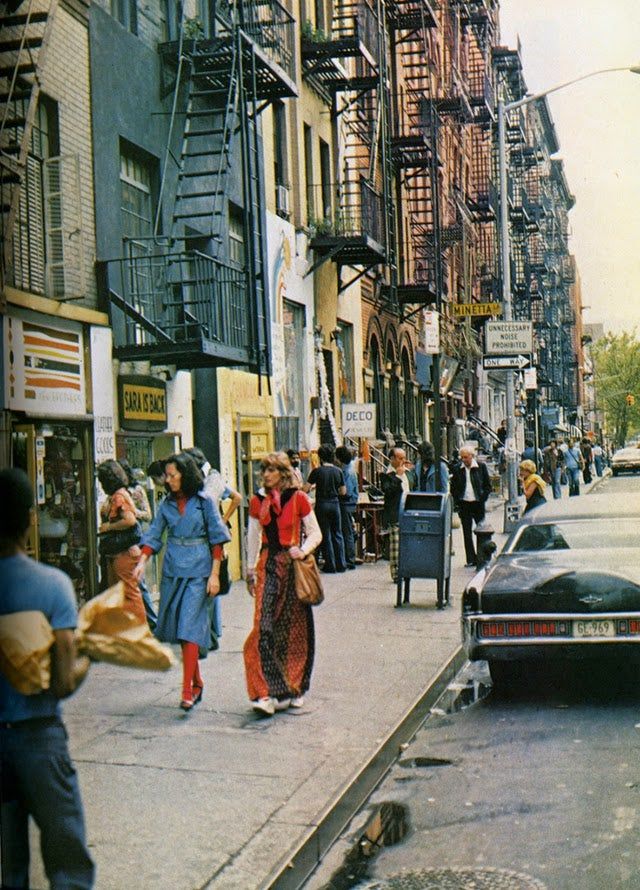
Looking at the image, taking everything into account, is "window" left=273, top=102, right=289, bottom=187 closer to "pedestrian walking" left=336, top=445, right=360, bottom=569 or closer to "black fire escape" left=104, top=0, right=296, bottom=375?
"black fire escape" left=104, top=0, right=296, bottom=375

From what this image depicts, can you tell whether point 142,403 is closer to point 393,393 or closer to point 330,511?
point 330,511

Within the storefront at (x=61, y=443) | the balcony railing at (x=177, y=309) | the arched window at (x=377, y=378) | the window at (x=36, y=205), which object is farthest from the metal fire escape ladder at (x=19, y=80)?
the arched window at (x=377, y=378)

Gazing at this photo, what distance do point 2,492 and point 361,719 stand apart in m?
5.13

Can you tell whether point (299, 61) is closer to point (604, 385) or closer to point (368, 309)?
point (368, 309)

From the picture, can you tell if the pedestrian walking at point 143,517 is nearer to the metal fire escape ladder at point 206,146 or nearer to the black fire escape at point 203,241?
the black fire escape at point 203,241

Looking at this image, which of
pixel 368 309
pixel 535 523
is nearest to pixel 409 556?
pixel 535 523

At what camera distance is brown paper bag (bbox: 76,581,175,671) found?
3576 mm

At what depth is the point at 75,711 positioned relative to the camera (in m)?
8.41

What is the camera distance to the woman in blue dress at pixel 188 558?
27.6ft

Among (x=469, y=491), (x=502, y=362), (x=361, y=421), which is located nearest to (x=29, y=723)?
(x=469, y=491)

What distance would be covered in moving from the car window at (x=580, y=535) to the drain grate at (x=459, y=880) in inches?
164

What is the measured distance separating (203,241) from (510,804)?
36.8 feet

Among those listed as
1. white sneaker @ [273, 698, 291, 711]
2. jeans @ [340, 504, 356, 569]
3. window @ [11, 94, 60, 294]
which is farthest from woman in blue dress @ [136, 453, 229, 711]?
jeans @ [340, 504, 356, 569]

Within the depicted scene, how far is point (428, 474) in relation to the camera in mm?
17812
